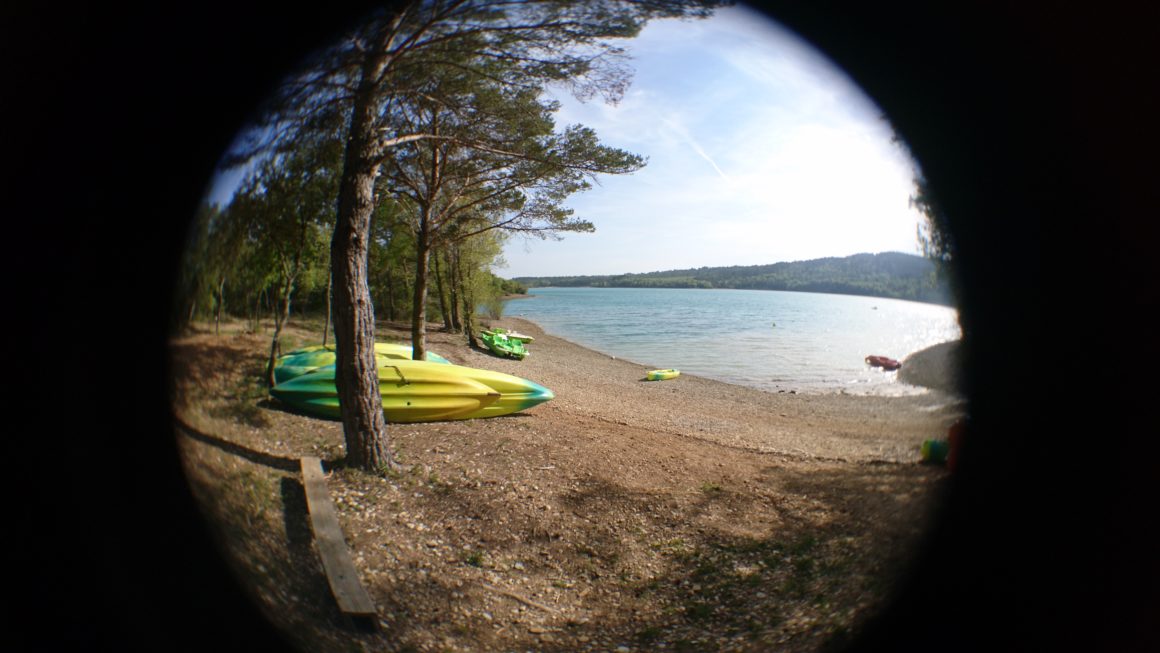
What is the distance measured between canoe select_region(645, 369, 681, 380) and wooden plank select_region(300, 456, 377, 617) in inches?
53.1

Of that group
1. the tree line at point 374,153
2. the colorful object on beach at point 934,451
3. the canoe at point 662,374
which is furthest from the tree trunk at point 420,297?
the colorful object on beach at point 934,451

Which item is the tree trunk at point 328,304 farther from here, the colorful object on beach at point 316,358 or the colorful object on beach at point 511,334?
the colorful object on beach at point 511,334

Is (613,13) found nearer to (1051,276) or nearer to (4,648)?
(1051,276)

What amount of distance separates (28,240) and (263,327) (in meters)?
0.99

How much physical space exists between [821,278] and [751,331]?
0.66 meters

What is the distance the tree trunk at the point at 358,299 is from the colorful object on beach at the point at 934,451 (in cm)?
142

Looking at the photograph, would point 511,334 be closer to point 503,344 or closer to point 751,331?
point 503,344

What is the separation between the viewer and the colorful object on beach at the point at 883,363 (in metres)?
1.09

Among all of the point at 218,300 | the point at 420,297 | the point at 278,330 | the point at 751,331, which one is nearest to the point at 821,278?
the point at 751,331

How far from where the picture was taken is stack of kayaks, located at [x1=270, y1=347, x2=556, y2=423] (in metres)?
1.32

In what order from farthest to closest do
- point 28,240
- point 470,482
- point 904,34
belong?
→ 1. point 28,240
2. point 470,482
3. point 904,34

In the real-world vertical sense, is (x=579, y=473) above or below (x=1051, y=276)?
below

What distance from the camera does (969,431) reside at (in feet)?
3.35

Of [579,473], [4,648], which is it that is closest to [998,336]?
[579,473]
